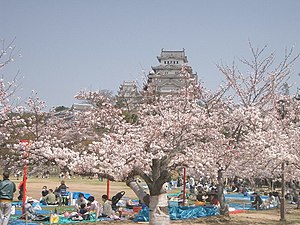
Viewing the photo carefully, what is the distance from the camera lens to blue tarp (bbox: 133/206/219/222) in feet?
50.1

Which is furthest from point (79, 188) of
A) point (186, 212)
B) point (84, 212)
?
point (84, 212)

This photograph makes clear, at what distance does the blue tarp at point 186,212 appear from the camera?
15.3 m

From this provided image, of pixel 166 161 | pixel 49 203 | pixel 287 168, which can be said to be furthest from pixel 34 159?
pixel 287 168

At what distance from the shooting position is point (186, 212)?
1666 centimetres

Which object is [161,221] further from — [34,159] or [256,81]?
[256,81]

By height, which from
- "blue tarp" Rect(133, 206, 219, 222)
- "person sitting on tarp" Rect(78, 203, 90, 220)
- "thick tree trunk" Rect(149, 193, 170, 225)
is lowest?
"blue tarp" Rect(133, 206, 219, 222)

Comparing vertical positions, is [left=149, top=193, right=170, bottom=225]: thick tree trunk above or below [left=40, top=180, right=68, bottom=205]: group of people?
above

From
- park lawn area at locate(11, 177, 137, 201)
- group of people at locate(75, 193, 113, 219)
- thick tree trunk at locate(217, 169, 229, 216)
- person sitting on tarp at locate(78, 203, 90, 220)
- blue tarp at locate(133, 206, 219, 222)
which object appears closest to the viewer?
person sitting on tarp at locate(78, 203, 90, 220)

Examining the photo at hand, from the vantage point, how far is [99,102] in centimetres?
1531

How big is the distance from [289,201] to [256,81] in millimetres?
13546

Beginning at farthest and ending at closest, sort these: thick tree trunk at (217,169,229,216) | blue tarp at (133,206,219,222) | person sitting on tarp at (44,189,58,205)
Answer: person sitting on tarp at (44,189,58,205)
thick tree trunk at (217,169,229,216)
blue tarp at (133,206,219,222)

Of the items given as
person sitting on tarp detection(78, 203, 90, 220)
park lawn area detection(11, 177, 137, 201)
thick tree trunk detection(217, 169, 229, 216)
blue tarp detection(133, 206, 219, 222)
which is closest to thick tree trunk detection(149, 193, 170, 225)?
person sitting on tarp detection(78, 203, 90, 220)

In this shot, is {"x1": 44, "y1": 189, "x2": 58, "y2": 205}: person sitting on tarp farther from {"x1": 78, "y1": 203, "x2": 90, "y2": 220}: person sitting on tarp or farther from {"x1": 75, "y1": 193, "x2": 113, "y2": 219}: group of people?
{"x1": 78, "y1": 203, "x2": 90, "y2": 220}: person sitting on tarp

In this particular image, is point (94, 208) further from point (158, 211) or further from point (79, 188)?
point (79, 188)
